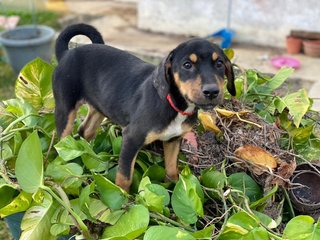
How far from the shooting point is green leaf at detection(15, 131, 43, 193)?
86.3 inches

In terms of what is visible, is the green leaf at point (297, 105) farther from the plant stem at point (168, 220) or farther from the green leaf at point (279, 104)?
the plant stem at point (168, 220)

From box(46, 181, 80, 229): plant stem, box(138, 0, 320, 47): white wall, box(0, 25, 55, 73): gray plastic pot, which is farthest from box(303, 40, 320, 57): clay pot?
box(46, 181, 80, 229): plant stem

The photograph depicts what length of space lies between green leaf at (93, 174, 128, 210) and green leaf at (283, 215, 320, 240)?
2.21 feet

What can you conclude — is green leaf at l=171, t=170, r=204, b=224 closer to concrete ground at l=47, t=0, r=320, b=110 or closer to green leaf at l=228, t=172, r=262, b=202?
green leaf at l=228, t=172, r=262, b=202

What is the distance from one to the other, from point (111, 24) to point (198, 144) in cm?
507

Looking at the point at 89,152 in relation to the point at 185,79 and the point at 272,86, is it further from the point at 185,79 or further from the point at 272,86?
the point at 272,86

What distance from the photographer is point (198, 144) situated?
2746 millimetres

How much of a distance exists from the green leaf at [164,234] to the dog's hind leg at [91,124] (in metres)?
1.09

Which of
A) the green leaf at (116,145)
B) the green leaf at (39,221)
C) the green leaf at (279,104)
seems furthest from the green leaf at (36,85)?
the green leaf at (279,104)

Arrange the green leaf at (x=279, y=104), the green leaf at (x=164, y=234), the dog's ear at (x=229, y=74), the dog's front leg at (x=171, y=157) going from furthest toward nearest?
the green leaf at (x=279, y=104) < the dog's front leg at (x=171, y=157) < the dog's ear at (x=229, y=74) < the green leaf at (x=164, y=234)

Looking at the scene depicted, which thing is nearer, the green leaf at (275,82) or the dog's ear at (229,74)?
the dog's ear at (229,74)

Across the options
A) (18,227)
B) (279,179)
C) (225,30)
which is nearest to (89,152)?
(18,227)

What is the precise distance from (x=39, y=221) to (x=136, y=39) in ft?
16.2

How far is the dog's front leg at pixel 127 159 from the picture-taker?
2.43 metres
